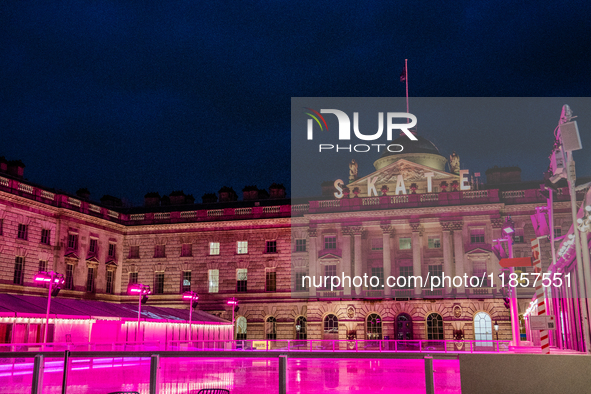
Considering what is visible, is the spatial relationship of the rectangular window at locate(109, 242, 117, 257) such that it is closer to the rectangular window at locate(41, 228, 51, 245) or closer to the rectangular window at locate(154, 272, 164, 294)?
the rectangular window at locate(154, 272, 164, 294)

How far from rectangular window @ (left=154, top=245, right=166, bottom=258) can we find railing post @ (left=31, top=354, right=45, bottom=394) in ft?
179

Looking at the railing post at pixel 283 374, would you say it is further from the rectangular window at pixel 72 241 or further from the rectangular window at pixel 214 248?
the rectangular window at pixel 214 248

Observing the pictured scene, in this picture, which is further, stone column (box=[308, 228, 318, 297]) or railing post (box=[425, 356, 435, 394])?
stone column (box=[308, 228, 318, 297])

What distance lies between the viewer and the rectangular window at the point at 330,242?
A: 207 ft

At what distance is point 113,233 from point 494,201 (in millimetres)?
39828

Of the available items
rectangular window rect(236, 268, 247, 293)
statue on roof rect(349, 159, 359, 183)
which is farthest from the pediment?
rectangular window rect(236, 268, 247, 293)

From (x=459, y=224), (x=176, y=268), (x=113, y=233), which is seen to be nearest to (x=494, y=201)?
(x=459, y=224)

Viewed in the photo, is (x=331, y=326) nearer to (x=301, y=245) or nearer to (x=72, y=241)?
(x=301, y=245)

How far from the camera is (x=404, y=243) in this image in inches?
2447

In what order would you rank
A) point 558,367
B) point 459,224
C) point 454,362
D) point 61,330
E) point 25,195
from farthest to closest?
point 459,224 → point 25,195 → point 61,330 → point 454,362 → point 558,367

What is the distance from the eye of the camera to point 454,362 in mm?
14742

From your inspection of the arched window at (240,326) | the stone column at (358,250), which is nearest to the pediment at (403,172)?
the stone column at (358,250)

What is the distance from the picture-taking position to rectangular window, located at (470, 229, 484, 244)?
59406 millimetres

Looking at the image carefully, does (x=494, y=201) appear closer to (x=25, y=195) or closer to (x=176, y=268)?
(x=176, y=268)
